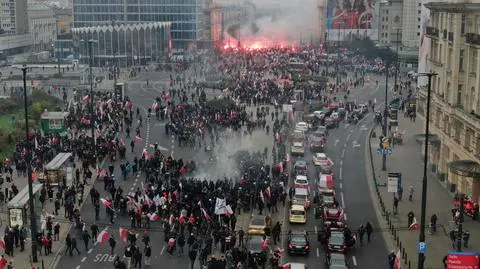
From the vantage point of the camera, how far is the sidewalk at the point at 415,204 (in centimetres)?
3447

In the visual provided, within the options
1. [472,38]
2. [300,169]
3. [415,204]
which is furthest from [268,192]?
[472,38]

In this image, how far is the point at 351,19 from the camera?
513ft

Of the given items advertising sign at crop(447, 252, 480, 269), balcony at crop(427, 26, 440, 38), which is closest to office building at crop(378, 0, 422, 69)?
balcony at crop(427, 26, 440, 38)

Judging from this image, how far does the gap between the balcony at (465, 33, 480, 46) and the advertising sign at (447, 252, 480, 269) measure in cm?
1802

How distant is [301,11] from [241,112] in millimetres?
103362

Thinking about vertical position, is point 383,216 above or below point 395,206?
below

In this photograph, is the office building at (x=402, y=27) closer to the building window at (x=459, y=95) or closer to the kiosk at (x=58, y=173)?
the building window at (x=459, y=95)

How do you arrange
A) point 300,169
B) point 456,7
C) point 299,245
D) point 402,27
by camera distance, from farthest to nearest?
point 402,27
point 300,169
point 456,7
point 299,245

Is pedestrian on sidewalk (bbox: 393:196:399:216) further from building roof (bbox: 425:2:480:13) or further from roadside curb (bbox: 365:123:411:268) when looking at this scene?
building roof (bbox: 425:2:480:13)

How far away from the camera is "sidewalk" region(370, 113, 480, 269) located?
34.5 m

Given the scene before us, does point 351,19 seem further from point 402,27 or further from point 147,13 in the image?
point 147,13

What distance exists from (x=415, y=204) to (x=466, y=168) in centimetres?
400

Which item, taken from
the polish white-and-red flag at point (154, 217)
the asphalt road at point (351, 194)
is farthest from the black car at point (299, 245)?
the polish white-and-red flag at point (154, 217)

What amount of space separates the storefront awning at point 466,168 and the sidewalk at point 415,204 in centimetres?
231
